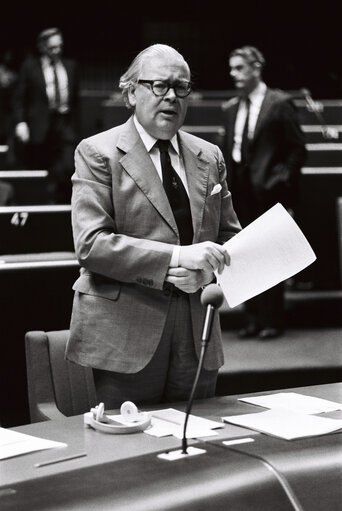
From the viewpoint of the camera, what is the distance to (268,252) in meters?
2.32

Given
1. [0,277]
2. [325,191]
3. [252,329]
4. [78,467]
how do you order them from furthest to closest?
[325,191], [252,329], [0,277], [78,467]

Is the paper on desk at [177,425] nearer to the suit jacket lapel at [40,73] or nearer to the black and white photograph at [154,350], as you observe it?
the black and white photograph at [154,350]

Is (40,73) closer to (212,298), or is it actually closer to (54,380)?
(54,380)

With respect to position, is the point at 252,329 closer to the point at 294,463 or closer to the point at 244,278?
the point at 244,278

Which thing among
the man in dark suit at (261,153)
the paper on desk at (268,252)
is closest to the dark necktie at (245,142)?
the man in dark suit at (261,153)

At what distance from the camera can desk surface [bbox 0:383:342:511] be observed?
1686 mm

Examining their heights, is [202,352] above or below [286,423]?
above

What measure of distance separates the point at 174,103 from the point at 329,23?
29.8 feet

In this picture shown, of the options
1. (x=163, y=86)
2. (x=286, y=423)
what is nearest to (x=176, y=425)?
(x=286, y=423)

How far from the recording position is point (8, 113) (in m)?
9.47

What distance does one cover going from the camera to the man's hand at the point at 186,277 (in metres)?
2.39

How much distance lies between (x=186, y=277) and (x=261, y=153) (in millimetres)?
2767

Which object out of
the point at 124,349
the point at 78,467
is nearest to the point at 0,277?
the point at 124,349

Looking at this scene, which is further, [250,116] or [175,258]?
[250,116]
